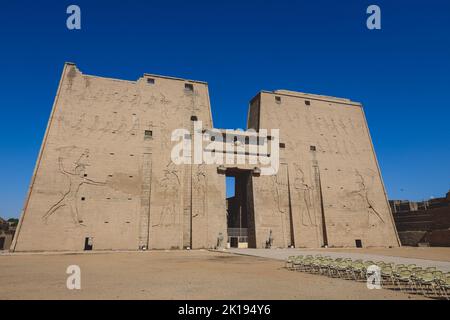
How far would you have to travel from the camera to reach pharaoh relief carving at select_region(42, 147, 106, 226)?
23.0 m

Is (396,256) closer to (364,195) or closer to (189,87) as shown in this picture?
(364,195)

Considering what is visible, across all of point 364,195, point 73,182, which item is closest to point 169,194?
point 73,182

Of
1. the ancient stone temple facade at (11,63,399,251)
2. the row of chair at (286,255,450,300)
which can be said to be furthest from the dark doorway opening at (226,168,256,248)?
the row of chair at (286,255,450,300)

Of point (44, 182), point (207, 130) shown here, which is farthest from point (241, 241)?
point (44, 182)

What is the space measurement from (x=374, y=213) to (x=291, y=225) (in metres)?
9.43

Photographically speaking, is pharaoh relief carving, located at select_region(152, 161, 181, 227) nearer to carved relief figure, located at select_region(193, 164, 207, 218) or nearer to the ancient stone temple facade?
the ancient stone temple facade

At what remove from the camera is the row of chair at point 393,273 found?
745cm

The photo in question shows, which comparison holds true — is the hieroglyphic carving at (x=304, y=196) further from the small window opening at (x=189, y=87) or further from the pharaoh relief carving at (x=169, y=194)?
the small window opening at (x=189, y=87)

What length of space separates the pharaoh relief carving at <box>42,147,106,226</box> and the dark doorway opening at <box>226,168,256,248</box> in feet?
38.9

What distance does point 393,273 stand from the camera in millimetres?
8539

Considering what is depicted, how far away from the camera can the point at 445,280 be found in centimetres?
706

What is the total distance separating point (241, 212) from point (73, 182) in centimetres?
1530

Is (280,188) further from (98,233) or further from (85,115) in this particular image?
(85,115)

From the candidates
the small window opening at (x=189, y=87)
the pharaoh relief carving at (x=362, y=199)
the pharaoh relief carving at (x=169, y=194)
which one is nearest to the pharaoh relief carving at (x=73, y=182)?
the pharaoh relief carving at (x=169, y=194)
